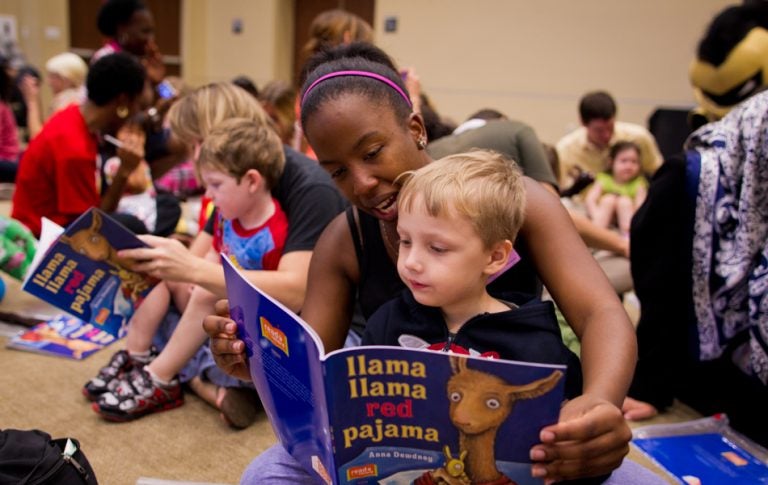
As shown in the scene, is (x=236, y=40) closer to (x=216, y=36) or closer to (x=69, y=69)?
(x=216, y=36)

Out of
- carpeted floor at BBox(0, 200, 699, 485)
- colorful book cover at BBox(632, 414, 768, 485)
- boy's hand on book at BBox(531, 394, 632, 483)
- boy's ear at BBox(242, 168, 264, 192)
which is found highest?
boy's ear at BBox(242, 168, 264, 192)

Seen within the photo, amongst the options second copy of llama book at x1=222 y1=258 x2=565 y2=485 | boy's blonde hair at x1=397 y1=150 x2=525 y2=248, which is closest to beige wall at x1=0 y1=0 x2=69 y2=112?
boy's blonde hair at x1=397 y1=150 x2=525 y2=248

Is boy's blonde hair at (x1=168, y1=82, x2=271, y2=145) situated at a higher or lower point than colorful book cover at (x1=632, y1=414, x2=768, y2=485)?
higher

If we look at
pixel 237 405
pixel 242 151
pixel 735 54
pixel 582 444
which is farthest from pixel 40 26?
pixel 582 444

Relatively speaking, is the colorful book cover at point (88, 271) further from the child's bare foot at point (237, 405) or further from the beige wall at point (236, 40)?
the beige wall at point (236, 40)

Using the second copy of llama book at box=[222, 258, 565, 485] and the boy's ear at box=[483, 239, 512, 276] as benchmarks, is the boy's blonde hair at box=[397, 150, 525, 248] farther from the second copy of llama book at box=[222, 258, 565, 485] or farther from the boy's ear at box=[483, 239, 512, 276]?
the second copy of llama book at box=[222, 258, 565, 485]

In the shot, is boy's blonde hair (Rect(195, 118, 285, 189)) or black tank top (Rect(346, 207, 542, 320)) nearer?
black tank top (Rect(346, 207, 542, 320))

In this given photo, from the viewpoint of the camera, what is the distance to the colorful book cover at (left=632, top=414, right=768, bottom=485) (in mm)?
1805

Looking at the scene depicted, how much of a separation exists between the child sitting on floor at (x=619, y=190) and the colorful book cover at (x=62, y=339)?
3091 millimetres

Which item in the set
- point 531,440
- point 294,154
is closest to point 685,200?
point 294,154

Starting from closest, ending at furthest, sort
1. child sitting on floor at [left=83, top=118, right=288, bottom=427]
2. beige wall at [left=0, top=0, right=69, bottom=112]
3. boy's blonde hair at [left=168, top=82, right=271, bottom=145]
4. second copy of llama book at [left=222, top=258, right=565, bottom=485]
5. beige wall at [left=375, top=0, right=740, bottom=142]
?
second copy of llama book at [left=222, top=258, right=565, bottom=485], child sitting on floor at [left=83, top=118, right=288, bottom=427], boy's blonde hair at [left=168, top=82, right=271, bottom=145], beige wall at [left=375, top=0, right=740, bottom=142], beige wall at [left=0, top=0, right=69, bottom=112]

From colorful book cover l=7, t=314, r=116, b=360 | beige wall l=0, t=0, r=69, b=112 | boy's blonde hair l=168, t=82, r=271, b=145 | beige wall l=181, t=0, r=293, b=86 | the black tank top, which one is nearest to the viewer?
the black tank top

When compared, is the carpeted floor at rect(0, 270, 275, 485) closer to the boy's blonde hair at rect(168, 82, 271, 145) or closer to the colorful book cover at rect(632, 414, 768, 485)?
the boy's blonde hair at rect(168, 82, 271, 145)

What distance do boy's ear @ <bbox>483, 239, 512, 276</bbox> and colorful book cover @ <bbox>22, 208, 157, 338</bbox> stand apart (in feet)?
Result: 3.61
